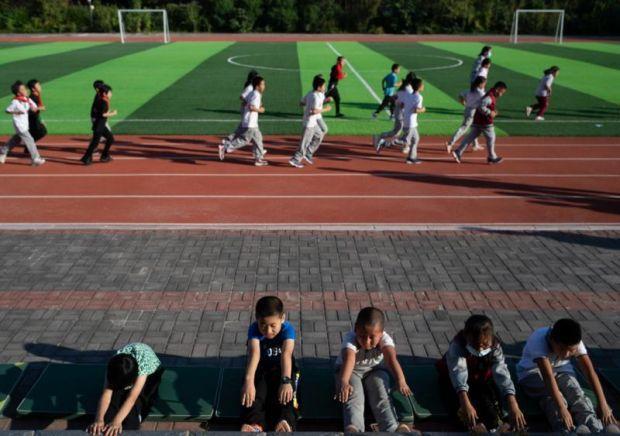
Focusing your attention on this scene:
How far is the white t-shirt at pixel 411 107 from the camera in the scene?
1257 centimetres

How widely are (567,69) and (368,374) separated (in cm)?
2808

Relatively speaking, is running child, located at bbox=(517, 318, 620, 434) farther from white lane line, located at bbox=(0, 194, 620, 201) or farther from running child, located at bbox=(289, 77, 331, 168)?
running child, located at bbox=(289, 77, 331, 168)

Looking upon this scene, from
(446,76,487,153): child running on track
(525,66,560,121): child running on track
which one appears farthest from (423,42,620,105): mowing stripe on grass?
(446,76,487,153): child running on track

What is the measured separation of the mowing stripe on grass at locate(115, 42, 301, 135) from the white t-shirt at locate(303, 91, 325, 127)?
379 centimetres

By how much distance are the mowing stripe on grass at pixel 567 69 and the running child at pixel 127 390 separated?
65.6 feet

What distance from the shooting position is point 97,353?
631 centimetres

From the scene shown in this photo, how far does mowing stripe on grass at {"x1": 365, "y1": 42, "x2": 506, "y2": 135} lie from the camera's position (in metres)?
18.1

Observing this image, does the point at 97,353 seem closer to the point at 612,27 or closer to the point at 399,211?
the point at 399,211

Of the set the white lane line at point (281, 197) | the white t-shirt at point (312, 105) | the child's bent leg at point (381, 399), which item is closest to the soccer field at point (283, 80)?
the white t-shirt at point (312, 105)

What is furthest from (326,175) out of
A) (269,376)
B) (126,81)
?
(126,81)

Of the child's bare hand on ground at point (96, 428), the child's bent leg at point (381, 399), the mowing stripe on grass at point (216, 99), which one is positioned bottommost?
the child's bent leg at point (381, 399)

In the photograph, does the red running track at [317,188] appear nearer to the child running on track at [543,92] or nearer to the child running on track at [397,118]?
the child running on track at [397,118]

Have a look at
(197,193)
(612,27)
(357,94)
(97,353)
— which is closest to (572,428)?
(97,353)

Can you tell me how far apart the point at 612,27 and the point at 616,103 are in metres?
40.7
